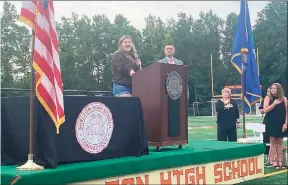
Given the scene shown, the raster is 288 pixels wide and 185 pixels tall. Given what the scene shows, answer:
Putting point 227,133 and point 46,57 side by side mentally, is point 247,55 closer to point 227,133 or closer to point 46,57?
point 227,133

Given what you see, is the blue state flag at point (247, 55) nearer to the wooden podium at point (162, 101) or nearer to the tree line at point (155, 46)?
the wooden podium at point (162, 101)

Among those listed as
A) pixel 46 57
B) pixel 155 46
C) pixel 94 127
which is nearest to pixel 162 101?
pixel 94 127

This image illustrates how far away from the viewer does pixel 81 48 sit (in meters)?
48.4

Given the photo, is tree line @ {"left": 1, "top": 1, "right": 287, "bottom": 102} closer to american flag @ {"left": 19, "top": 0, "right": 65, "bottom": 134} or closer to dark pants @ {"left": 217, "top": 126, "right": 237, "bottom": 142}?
dark pants @ {"left": 217, "top": 126, "right": 237, "bottom": 142}

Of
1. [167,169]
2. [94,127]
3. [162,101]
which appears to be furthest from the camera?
[162,101]

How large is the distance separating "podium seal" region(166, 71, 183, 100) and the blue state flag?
1.87m

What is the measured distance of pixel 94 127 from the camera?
3881 millimetres

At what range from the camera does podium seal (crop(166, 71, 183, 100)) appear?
15.2 feet

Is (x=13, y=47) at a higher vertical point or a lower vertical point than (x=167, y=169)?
higher

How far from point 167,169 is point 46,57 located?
170cm

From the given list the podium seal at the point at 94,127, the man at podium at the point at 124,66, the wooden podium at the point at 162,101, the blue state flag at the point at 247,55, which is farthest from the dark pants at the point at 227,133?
the podium seal at the point at 94,127

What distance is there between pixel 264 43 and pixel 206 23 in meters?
9.29

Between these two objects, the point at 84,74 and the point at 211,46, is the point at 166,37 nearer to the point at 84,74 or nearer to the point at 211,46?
the point at 211,46

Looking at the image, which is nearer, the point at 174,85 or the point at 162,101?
the point at 162,101
